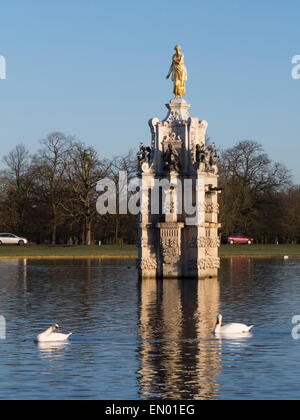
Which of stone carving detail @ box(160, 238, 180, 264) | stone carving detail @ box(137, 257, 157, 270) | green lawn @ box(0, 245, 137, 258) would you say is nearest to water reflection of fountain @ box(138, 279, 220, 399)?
stone carving detail @ box(160, 238, 180, 264)

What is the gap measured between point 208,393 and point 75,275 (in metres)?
31.2

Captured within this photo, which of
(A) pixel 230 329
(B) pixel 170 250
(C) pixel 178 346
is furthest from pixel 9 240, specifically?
(C) pixel 178 346

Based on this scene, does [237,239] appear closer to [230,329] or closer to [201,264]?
[201,264]

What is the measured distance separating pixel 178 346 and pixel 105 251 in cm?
5566

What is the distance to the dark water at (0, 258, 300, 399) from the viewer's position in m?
14.9

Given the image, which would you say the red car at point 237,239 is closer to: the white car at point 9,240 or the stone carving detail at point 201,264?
the white car at point 9,240

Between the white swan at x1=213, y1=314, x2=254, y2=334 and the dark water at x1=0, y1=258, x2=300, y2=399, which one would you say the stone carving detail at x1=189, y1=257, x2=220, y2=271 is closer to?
the dark water at x1=0, y1=258, x2=300, y2=399

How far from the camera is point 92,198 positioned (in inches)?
3627

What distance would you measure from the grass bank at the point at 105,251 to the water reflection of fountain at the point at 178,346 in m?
37.6

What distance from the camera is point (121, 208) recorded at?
91.7 metres

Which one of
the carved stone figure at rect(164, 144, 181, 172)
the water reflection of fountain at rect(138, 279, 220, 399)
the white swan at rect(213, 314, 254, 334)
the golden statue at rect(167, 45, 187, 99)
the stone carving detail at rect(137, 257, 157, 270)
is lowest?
the water reflection of fountain at rect(138, 279, 220, 399)

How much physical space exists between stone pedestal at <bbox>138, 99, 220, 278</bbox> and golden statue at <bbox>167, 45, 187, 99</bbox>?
3.14 feet

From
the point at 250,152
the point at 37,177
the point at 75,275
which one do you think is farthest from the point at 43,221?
the point at 75,275
